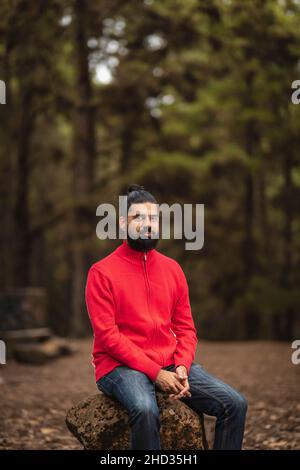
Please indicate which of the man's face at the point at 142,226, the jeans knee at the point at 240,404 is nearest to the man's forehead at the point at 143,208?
the man's face at the point at 142,226

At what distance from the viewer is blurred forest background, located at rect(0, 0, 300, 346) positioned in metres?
12.0

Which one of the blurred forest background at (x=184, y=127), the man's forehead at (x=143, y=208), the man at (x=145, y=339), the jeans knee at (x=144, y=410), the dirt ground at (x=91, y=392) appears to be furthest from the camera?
the blurred forest background at (x=184, y=127)

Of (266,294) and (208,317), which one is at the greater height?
(266,294)

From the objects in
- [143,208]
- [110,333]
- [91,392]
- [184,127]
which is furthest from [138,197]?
[184,127]

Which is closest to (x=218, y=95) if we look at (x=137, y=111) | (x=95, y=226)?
(x=137, y=111)

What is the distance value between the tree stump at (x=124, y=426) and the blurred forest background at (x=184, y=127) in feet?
20.2

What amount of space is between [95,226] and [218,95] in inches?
215

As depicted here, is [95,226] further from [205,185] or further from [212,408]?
[212,408]

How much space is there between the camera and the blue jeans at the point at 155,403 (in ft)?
11.6

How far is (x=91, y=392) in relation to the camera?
336 inches

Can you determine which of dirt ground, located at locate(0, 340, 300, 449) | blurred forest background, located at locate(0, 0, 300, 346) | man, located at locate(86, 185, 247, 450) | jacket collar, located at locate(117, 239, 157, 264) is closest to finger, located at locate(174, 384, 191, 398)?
man, located at locate(86, 185, 247, 450)

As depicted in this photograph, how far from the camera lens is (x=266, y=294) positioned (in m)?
16.1

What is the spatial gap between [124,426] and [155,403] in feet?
1.46

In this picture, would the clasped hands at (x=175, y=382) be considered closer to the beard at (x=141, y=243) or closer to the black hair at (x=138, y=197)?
the beard at (x=141, y=243)
